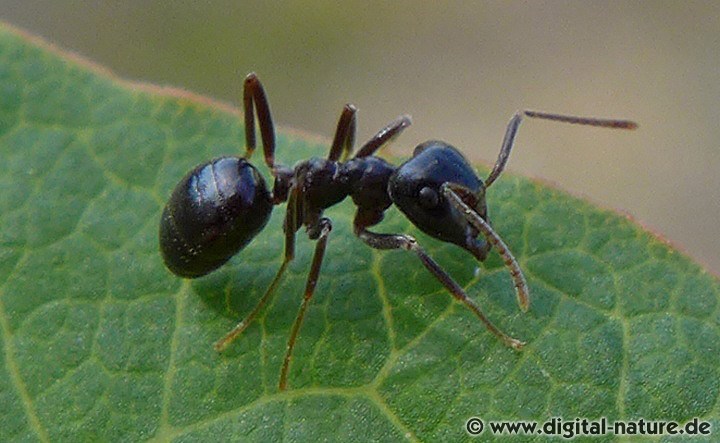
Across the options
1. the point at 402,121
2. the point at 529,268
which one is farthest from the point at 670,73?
the point at 529,268

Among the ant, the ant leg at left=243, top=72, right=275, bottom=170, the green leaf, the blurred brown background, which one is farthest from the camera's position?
the blurred brown background

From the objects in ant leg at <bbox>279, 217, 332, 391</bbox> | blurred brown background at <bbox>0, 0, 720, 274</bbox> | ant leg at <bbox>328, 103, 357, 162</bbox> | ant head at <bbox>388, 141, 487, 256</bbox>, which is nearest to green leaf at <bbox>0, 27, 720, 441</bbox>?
ant leg at <bbox>279, 217, 332, 391</bbox>

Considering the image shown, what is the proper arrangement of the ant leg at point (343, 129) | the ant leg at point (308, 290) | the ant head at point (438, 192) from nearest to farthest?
the ant leg at point (308, 290) → the ant head at point (438, 192) → the ant leg at point (343, 129)

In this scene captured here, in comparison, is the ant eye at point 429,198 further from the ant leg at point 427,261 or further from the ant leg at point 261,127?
the ant leg at point 261,127

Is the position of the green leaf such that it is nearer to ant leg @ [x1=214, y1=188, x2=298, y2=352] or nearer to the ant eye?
ant leg @ [x1=214, y1=188, x2=298, y2=352]

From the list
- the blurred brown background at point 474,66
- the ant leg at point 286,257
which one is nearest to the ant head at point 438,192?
the ant leg at point 286,257

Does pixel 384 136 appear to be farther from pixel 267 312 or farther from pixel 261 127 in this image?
pixel 267 312

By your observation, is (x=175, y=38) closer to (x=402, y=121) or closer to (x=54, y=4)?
(x=54, y=4)

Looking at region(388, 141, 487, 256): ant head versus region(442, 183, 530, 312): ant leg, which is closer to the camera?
region(442, 183, 530, 312): ant leg
